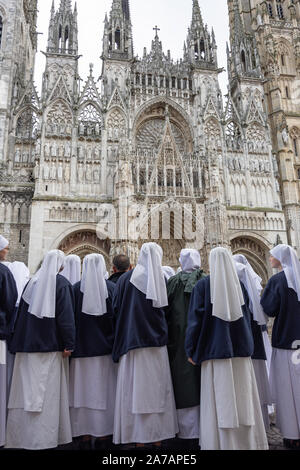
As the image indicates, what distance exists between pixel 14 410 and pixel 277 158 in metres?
27.1

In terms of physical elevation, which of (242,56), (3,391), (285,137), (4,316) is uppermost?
(242,56)

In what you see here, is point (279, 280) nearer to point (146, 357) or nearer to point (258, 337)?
point (258, 337)

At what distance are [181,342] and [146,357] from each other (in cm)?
54

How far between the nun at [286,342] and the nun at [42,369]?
288 cm

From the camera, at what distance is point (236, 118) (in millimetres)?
26453

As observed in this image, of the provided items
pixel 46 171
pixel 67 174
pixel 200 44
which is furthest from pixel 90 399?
pixel 200 44

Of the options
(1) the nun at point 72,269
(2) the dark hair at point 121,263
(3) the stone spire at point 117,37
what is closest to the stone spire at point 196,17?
(3) the stone spire at point 117,37

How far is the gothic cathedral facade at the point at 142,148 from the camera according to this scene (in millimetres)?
21219

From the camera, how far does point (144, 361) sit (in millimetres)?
4617

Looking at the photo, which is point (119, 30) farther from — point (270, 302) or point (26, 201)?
point (270, 302)

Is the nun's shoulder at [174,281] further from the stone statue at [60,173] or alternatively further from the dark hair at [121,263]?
the stone statue at [60,173]

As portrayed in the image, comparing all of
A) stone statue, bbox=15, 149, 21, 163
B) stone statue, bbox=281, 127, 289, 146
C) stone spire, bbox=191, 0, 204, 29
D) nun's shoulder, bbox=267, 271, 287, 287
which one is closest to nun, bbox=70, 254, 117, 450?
nun's shoulder, bbox=267, 271, 287, 287

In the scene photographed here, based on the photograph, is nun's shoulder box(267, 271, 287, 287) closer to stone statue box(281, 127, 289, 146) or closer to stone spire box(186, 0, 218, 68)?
stone statue box(281, 127, 289, 146)

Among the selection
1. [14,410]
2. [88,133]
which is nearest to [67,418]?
[14,410]
